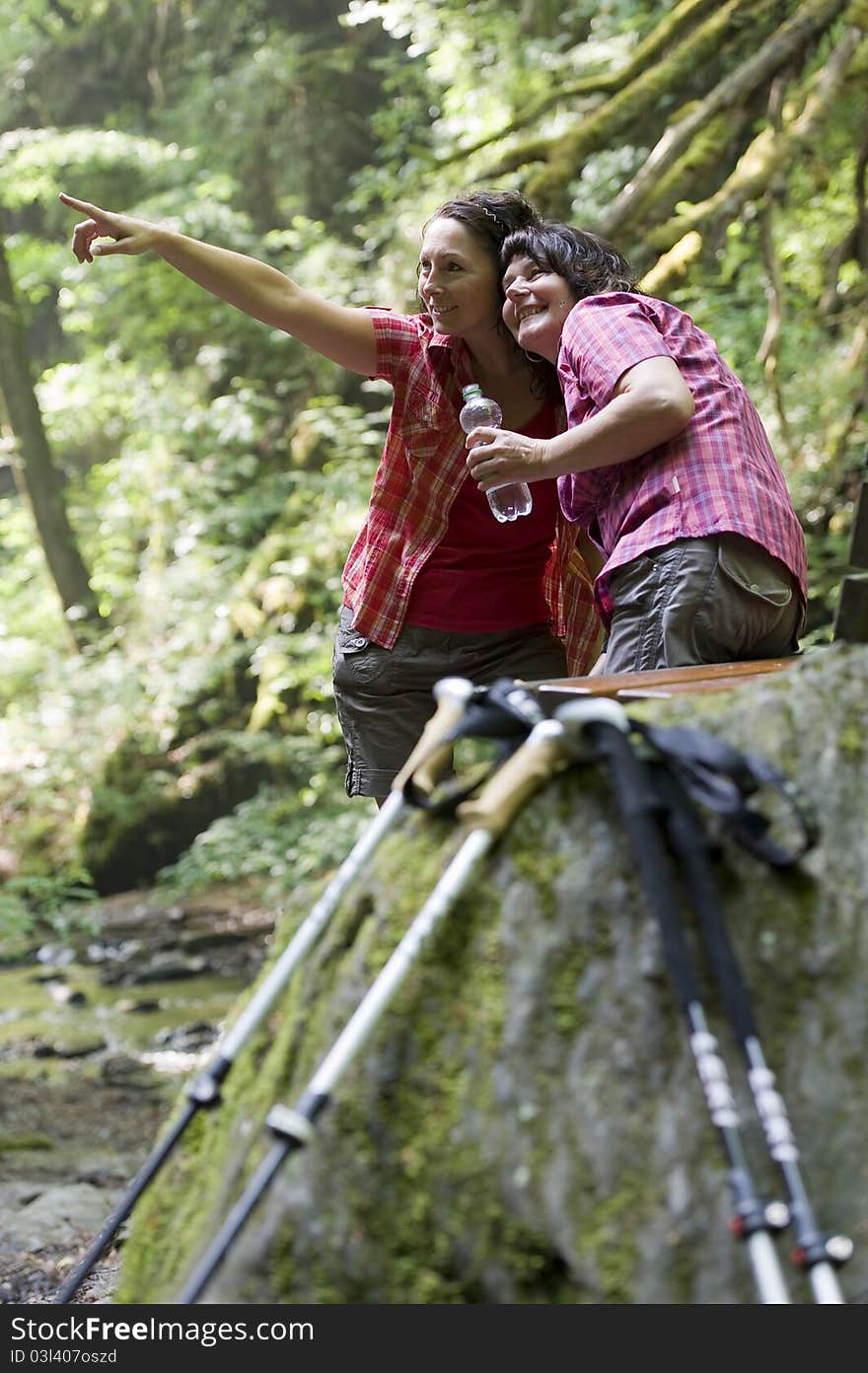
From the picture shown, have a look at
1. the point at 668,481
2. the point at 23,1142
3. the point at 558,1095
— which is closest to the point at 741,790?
the point at 558,1095

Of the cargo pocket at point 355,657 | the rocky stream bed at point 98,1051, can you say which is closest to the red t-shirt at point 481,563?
the cargo pocket at point 355,657

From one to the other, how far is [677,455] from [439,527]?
920 millimetres

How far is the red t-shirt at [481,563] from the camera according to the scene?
11.1 feet

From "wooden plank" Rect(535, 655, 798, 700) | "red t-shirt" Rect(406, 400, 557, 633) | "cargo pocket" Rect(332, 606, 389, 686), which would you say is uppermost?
"red t-shirt" Rect(406, 400, 557, 633)

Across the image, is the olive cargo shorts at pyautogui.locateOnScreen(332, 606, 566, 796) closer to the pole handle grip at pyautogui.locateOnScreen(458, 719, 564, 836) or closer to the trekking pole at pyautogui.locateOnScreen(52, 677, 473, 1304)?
the trekking pole at pyautogui.locateOnScreen(52, 677, 473, 1304)

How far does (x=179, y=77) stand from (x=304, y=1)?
188 cm

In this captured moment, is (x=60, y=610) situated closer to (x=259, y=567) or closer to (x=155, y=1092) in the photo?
(x=259, y=567)

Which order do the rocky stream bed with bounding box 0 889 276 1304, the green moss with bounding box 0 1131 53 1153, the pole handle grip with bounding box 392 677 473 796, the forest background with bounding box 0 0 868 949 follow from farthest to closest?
the forest background with bounding box 0 0 868 949, the green moss with bounding box 0 1131 53 1153, the rocky stream bed with bounding box 0 889 276 1304, the pole handle grip with bounding box 392 677 473 796

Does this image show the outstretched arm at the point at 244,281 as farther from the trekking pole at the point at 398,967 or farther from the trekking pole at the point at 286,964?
the trekking pole at the point at 398,967

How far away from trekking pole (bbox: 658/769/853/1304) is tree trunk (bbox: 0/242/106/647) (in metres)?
13.5

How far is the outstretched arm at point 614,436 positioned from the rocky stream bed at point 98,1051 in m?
1.84

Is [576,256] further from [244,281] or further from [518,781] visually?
[518,781]

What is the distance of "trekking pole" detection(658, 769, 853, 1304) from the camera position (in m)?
1.45

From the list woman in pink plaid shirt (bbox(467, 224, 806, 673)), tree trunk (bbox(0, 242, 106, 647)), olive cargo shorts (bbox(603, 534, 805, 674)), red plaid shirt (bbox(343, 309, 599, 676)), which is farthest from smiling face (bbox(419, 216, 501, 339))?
tree trunk (bbox(0, 242, 106, 647))
